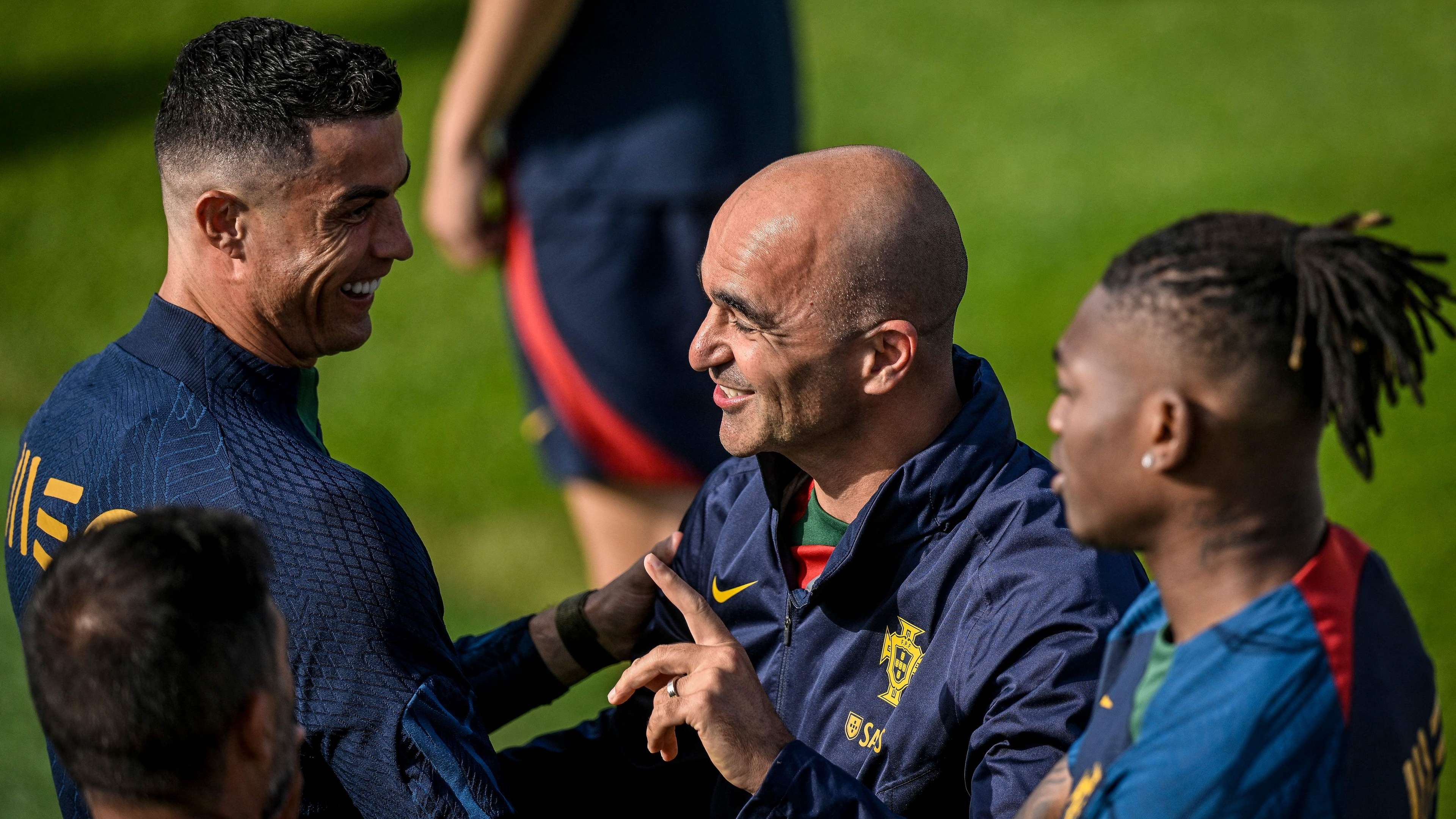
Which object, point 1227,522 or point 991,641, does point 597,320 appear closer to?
point 991,641

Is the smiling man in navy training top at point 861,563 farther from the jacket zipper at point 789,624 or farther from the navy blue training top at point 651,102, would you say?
the navy blue training top at point 651,102

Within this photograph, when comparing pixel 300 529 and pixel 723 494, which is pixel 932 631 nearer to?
pixel 723 494

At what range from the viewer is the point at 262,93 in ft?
8.54

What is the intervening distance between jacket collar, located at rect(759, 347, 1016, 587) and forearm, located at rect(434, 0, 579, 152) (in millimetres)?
2195

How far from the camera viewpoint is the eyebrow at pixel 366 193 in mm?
2709

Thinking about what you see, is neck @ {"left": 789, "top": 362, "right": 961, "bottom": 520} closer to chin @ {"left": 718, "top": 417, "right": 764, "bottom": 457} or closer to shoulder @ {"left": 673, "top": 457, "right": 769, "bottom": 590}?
chin @ {"left": 718, "top": 417, "right": 764, "bottom": 457}

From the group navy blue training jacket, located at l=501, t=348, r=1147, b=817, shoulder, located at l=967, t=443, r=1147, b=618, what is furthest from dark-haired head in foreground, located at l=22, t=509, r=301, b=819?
shoulder, located at l=967, t=443, r=1147, b=618

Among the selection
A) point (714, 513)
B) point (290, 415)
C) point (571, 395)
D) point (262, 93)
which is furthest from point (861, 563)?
point (571, 395)

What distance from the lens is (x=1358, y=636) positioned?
188 cm

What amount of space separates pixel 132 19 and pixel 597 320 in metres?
7.33

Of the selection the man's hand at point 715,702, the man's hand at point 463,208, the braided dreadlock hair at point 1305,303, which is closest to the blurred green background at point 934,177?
the man's hand at point 463,208

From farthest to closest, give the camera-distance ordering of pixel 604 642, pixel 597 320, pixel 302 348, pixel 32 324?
pixel 32 324
pixel 597 320
pixel 604 642
pixel 302 348

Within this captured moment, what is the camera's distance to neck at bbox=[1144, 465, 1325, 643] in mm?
1906

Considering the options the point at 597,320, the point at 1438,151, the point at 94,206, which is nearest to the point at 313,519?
the point at 597,320
